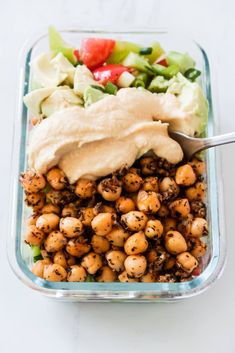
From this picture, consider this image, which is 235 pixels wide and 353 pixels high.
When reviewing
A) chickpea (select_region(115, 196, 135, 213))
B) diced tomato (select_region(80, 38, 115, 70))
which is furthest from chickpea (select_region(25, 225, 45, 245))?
diced tomato (select_region(80, 38, 115, 70))

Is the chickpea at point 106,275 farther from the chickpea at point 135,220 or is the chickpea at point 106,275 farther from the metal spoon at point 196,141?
the metal spoon at point 196,141

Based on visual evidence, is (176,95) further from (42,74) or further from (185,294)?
(185,294)

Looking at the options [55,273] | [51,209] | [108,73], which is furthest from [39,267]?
[108,73]

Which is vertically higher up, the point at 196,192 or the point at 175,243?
the point at 196,192

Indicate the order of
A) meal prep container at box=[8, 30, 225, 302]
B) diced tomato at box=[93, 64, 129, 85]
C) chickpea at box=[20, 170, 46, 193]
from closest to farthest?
meal prep container at box=[8, 30, 225, 302]
chickpea at box=[20, 170, 46, 193]
diced tomato at box=[93, 64, 129, 85]

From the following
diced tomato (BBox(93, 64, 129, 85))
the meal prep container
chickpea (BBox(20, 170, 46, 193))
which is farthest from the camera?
diced tomato (BBox(93, 64, 129, 85))

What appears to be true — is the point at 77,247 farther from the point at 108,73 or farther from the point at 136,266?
the point at 108,73

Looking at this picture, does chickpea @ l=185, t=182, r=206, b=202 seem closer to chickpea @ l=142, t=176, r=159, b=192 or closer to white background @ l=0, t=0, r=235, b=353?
chickpea @ l=142, t=176, r=159, b=192
